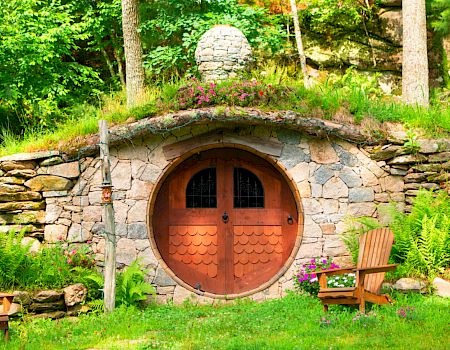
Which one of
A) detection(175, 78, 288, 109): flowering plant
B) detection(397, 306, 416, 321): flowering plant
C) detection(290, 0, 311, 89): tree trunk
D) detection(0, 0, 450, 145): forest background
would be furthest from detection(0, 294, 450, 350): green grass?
detection(290, 0, 311, 89): tree trunk

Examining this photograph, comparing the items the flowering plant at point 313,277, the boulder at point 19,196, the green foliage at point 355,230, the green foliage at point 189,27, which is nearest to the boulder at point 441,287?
the flowering plant at point 313,277

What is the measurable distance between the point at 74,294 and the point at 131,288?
71 cm

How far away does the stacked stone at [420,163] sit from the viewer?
838cm

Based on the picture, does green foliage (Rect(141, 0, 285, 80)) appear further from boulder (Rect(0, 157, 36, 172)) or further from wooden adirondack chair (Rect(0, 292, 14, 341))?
wooden adirondack chair (Rect(0, 292, 14, 341))

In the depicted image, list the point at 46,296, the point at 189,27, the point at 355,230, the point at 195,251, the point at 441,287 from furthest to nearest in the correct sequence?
1. the point at 189,27
2. the point at 195,251
3. the point at 355,230
4. the point at 46,296
5. the point at 441,287

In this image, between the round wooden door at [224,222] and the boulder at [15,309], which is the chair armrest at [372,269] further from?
the boulder at [15,309]

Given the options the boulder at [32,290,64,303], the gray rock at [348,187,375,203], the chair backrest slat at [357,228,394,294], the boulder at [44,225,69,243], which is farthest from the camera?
the gray rock at [348,187,375,203]

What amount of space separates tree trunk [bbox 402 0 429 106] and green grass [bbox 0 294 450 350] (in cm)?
431

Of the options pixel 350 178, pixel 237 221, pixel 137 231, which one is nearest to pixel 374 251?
pixel 350 178

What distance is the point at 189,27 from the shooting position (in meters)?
11.4

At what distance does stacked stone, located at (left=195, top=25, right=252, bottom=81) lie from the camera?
9.05 m

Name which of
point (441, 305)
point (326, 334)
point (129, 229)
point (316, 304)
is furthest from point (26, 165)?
point (441, 305)

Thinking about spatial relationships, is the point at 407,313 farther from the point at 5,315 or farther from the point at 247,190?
the point at 5,315

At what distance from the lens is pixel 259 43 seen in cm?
1166
